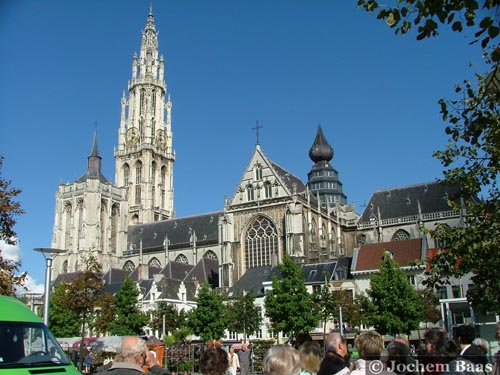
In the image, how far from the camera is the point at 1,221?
689 inches

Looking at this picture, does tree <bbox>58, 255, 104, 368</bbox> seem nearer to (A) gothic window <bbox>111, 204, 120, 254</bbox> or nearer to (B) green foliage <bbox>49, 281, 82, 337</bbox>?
(B) green foliage <bbox>49, 281, 82, 337</bbox>

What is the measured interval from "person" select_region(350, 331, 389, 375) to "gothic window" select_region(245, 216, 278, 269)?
1835 inches

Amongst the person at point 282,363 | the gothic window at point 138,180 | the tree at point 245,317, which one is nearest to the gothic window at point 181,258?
the gothic window at point 138,180

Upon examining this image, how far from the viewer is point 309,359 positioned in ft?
19.0

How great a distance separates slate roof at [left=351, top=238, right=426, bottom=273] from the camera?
140 ft

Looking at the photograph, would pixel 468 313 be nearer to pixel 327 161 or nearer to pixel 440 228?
pixel 440 228

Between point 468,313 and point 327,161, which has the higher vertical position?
point 327,161

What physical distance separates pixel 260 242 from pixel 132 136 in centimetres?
4259

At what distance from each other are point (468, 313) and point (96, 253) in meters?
51.4

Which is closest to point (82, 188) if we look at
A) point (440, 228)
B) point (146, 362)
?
point (440, 228)

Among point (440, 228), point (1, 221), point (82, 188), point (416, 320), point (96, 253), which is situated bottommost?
point (416, 320)

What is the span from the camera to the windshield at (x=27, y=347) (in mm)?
6312

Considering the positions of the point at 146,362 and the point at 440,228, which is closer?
the point at 146,362

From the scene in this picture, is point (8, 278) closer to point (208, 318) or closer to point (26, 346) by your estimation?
point (26, 346)
